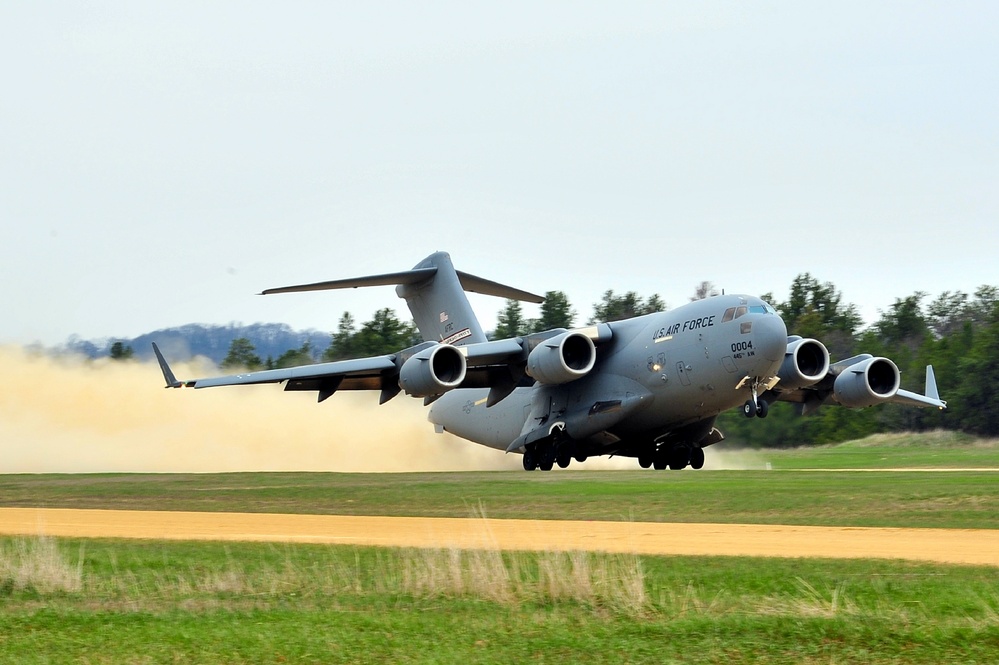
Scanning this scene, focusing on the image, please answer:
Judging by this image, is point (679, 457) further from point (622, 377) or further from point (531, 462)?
point (531, 462)

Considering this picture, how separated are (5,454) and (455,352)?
67.2 ft

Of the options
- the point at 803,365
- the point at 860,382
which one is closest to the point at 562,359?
the point at 803,365

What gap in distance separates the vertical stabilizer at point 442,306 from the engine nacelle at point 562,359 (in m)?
5.12

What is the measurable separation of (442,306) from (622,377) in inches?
302

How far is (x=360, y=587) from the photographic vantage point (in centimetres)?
1186

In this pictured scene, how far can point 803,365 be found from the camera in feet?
105

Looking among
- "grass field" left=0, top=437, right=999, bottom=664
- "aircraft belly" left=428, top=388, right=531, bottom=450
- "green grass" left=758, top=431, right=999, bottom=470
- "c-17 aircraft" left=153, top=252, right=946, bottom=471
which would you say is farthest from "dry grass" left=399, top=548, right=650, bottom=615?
"aircraft belly" left=428, top=388, right=531, bottom=450

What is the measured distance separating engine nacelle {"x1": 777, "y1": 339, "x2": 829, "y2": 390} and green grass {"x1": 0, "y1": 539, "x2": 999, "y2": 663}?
18769 mm

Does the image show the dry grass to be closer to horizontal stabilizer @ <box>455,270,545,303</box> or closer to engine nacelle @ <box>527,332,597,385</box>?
engine nacelle @ <box>527,332,597,385</box>

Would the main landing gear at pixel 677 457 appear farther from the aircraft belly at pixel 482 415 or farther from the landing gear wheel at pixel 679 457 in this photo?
the aircraft belly at pixel 482 415

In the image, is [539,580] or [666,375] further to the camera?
[666,375]

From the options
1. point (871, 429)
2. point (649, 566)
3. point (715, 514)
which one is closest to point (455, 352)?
point (715, 514)

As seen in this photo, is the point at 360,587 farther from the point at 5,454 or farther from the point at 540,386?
the point at 5,454

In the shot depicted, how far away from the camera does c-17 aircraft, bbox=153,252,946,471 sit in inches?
1158
